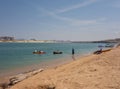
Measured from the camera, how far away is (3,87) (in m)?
14.4

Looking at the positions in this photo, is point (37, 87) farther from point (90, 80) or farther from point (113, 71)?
point (113, 71)

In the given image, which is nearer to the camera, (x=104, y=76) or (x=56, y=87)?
(x=56, y=87)

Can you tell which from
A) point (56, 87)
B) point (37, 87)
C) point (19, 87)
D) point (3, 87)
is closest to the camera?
point (56, 87)

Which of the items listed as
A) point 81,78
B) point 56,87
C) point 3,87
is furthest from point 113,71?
point 3,87

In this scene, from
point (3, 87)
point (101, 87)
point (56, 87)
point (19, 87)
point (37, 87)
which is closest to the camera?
point (101, 87)

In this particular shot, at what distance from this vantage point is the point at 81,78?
34.7 ft

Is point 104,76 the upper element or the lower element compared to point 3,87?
upper

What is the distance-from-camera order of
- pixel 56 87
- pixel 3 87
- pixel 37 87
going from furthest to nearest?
1. pixel 3 87
2. pixel 37 87
3. pixel 56 87

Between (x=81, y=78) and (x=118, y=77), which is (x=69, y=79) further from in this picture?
(x=118, y=77)

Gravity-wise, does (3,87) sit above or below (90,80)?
below

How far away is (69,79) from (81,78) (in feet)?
1.82

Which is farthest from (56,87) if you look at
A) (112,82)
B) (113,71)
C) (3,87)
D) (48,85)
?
(3,87)

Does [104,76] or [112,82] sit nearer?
[112,82]

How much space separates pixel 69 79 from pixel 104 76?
1.60 meters
